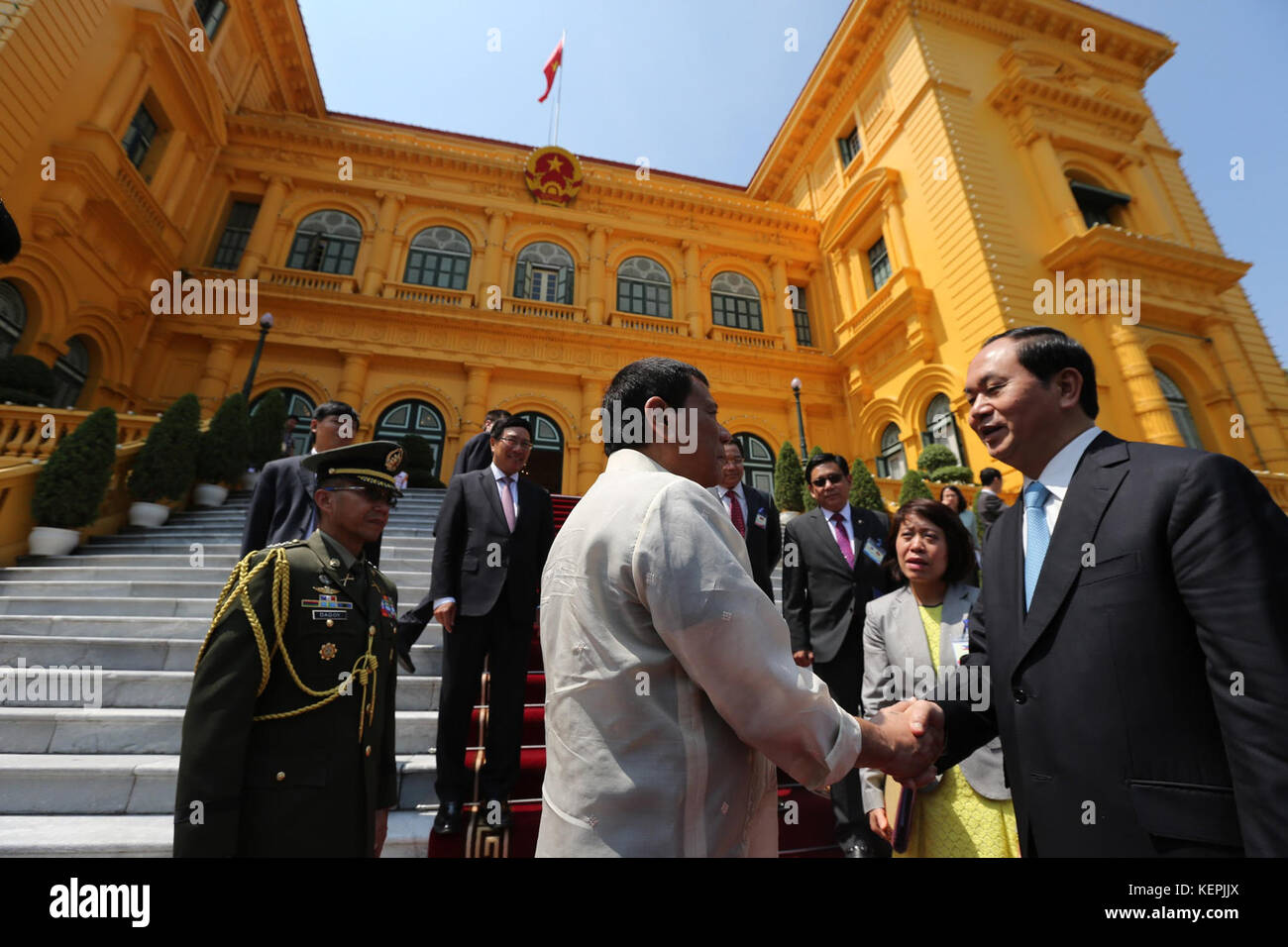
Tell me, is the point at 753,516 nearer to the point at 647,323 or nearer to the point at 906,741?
the point at 906,741

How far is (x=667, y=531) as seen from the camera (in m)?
1.24

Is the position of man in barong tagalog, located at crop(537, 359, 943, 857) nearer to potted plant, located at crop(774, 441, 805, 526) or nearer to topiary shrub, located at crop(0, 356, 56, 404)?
potted plant, located at crop(774, 441, 805, 526)

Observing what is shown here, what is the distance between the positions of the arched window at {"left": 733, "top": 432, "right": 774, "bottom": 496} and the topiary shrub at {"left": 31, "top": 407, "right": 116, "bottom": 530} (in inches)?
545

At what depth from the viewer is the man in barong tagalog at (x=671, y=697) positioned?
3.82 ft

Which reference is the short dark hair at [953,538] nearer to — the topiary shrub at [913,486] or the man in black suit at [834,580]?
the man in black suit at [834,580]

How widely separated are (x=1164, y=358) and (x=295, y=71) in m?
27.9

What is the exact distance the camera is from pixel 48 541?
677cm

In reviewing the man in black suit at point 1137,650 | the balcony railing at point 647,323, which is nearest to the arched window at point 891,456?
the balcony railing at point 647,323

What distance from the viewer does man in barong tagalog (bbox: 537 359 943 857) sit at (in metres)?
1.17

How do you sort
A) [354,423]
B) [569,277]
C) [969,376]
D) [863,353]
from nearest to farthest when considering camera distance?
1. [969,376]
2. [354,423]
3. [863,353]
4. [569,277]

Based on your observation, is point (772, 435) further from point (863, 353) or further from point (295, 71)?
point (295, 71)

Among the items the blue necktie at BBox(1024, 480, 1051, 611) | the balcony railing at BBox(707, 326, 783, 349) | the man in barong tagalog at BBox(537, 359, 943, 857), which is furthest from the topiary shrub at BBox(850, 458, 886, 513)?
the man in barong tagalog at BBox(537, 359, 943, 857)

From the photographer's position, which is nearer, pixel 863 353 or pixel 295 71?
pixel 863 353
